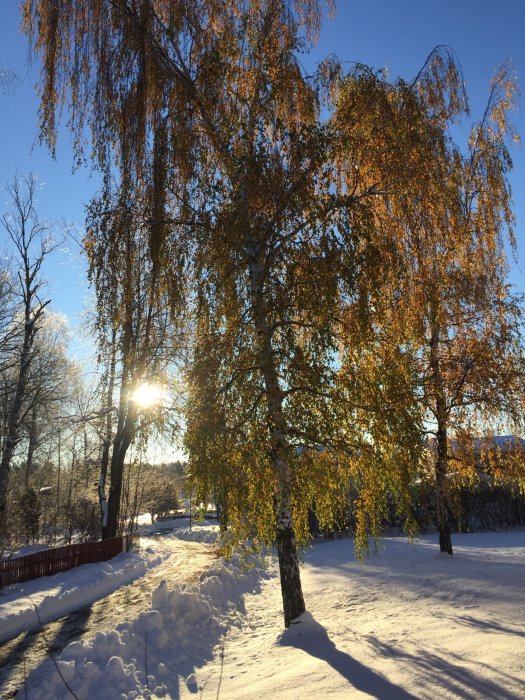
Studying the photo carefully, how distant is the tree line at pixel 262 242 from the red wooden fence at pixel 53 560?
338 inches

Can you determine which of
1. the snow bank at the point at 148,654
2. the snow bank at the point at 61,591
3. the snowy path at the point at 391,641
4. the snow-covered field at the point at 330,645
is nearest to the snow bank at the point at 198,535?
the snow bank at the point at 61,591

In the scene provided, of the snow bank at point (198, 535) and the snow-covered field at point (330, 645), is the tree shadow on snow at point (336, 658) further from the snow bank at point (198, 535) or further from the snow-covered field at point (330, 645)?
the snow bank at point (198, 535)

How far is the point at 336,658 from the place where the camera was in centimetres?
556

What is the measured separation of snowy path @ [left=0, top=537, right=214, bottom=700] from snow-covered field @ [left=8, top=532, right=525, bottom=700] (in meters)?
0.96

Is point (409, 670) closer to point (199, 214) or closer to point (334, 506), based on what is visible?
point (334, 506)

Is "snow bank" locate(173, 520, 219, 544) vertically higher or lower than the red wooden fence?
lower

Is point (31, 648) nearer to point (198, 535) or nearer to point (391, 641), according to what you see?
point (391, 641)

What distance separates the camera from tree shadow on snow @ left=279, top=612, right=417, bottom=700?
4.36m

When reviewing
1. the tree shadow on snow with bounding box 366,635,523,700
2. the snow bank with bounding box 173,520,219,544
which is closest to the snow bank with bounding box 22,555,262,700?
the tree shadow on snow with bounding box 366,635,523,700

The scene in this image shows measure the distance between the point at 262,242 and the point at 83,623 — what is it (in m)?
8.25

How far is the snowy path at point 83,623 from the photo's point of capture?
692 cm

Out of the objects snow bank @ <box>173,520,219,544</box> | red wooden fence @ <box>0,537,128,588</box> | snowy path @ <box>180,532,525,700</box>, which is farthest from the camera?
snow bank @ <box>173,520,219,544</box>

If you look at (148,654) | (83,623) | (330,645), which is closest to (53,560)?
(83,623)

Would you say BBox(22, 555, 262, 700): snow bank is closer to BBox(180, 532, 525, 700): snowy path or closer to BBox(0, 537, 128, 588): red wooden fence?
BBox(180, 532, 525, 700): snowy path
